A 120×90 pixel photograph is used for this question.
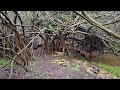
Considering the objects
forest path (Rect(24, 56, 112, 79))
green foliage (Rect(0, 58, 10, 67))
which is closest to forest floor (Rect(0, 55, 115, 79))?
forest path (Rect(24, 56, 112, 79))

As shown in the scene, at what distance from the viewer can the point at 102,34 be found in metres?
8.61

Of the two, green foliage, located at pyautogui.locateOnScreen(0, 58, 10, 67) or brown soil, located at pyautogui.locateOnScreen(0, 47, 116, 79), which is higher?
green foliage, located at pyautogui.locateOnScreen(0, 58, 10, 67)

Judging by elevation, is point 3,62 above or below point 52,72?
above

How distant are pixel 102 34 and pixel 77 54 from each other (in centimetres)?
158

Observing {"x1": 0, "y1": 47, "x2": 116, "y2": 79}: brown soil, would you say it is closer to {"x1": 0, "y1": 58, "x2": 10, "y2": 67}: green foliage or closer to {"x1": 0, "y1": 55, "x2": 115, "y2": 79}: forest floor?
{"x1": 0, "y1": 55, "x2": 115, "y2": 79}: forest floor

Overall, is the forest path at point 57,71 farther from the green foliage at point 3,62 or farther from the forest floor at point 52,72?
the green foliage at point 3,62

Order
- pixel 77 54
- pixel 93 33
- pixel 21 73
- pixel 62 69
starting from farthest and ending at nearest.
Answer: pixel 77 54, pixel 93 33, pixel 62 69, pixel 21 73

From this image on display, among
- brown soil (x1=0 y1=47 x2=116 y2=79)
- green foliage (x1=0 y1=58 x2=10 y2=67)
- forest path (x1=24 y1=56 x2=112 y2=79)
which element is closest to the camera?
brown soil (x1=0 y1=47 x2=116 y2=79)

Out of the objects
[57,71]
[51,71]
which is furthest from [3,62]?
[57,71]

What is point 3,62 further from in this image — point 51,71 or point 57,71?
point 57,71

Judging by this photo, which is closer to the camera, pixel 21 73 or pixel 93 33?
pixel 21 73
